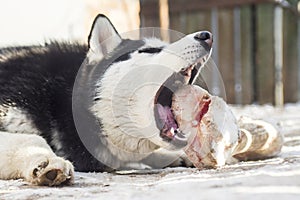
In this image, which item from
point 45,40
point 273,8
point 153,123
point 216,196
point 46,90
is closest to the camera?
point 216,196

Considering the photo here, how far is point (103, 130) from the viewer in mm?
2783

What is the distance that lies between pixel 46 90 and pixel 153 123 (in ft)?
2.10

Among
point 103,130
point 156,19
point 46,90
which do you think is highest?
point 156,19

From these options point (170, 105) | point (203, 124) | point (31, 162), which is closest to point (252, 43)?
point (170, 105)

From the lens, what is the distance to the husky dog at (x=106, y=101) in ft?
8.95

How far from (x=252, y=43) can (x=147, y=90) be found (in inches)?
213

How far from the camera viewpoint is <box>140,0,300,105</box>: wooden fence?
763 centimetres

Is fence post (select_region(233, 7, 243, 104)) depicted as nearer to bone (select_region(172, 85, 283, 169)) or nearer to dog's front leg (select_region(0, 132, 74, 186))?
bone (select_region(172, 85, 283, 169))

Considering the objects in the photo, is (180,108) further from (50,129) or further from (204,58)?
(50,129)

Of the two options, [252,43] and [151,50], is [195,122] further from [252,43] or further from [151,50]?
[252,43]

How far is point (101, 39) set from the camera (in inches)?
118


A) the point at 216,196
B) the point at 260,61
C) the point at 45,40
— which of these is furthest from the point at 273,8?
the point at 216,196

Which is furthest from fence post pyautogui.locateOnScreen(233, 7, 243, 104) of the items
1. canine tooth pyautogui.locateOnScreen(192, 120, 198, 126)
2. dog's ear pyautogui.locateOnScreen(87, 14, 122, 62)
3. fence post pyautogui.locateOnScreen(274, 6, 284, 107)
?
canine tooth pyautogui.locateOnScreen(192, 120, 198, 126)

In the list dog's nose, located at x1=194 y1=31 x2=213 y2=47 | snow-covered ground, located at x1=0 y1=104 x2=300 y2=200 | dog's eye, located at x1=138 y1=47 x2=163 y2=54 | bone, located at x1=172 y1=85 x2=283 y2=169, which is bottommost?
snow-covered ground, located at x1=0 y1=104 x2=300 y2=200
